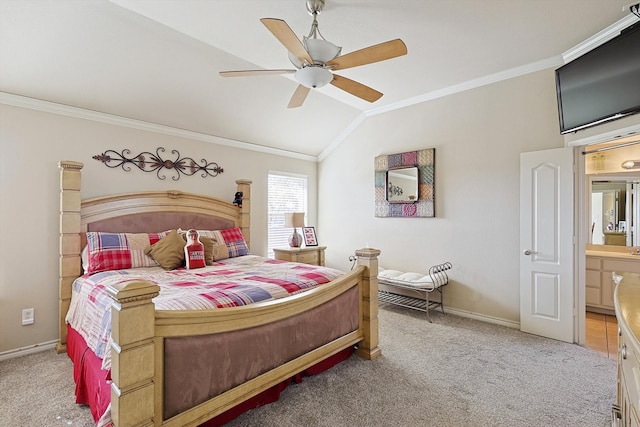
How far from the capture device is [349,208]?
17.1ft

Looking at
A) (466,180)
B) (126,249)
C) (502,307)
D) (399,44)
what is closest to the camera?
(399,44)

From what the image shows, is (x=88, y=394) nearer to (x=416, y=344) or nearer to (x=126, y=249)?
(x=126, y=249)

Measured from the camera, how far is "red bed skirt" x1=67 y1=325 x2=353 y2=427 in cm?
169

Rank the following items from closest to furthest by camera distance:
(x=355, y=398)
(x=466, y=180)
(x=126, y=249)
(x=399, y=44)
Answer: (x=399, y=44)
(x=355, y=398)
(x=126, y=249)
(x=466, y=180)

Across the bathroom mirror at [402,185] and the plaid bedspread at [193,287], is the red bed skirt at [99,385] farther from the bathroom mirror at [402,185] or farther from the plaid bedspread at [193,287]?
the bathroom mirror at [402,185]

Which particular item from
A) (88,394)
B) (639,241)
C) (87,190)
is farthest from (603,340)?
(87,190)

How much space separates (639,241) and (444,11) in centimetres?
380

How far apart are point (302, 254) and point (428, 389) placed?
267 cm

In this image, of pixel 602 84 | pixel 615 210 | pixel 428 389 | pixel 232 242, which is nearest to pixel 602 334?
pixel 615 210

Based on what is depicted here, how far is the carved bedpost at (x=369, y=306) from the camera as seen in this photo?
2799 millimetres

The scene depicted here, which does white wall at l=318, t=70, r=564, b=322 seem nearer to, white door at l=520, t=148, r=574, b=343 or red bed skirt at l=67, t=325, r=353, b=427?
white door at l=520, t=148, r=574, b=343

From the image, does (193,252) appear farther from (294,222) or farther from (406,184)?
(406,184)

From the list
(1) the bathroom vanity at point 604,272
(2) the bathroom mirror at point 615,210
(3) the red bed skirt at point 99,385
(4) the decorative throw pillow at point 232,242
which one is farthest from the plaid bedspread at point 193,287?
(2) the bathroom mirror at point 615,210

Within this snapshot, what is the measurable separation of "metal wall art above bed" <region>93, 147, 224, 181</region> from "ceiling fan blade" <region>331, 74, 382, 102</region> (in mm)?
2440
